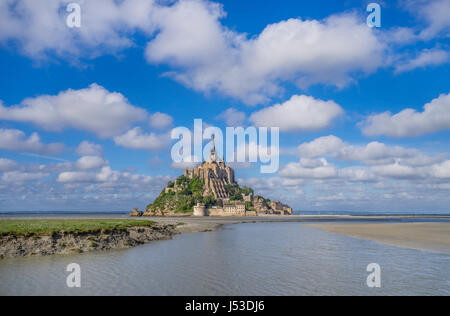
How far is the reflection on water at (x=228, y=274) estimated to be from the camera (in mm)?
14383

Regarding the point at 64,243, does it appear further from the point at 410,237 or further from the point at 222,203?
the point at 222,203

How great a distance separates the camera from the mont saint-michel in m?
162

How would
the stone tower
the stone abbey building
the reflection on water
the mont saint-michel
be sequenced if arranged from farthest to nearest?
the stone tower < the mont saint-michel < the stone abbey building < the reflection on water

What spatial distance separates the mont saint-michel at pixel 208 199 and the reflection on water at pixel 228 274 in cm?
13471

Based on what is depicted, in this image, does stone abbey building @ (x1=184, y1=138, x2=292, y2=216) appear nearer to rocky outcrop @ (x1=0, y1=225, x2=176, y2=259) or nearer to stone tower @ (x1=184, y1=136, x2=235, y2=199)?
stone tower @ (x1=184, y1=136, x2=235, y2=199)

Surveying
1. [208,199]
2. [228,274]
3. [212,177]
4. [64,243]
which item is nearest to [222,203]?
[208,199]

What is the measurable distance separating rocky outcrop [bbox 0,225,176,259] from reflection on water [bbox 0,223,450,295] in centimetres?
203

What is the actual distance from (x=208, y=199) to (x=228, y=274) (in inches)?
5832

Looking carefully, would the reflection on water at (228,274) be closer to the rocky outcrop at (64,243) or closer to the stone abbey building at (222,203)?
the rocky outcrop at (64,243)

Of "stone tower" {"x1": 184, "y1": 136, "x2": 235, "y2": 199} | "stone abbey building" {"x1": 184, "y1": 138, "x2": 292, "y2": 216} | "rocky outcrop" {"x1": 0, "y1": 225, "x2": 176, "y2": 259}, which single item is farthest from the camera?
"stone tower" {"x1": 184, "y1": 136, "x2": 235, "y2": 199}

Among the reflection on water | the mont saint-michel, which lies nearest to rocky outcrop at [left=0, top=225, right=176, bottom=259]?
the reflection on water

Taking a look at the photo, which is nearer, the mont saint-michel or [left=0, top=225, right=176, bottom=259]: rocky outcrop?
[left=0, top=225, right=176, bottom=259]: rocky outcrop

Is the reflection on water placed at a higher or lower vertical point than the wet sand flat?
higher

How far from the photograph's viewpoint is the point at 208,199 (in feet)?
541
